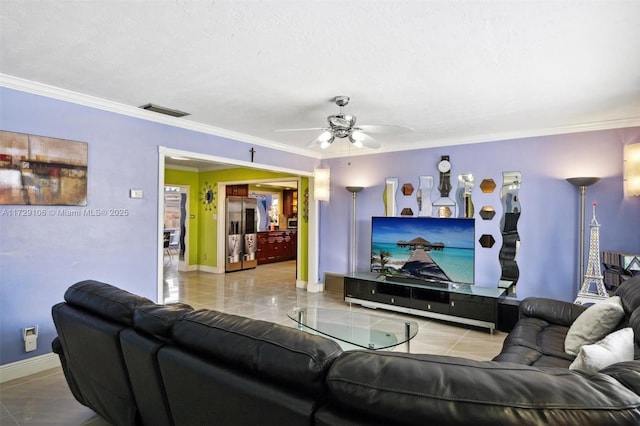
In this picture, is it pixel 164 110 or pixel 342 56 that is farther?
pixel 164 110

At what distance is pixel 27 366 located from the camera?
306 centimetres

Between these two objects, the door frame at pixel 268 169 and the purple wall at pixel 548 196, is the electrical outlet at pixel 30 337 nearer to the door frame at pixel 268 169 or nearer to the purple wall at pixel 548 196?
the door frame at pixel 268 169

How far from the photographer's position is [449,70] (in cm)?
271

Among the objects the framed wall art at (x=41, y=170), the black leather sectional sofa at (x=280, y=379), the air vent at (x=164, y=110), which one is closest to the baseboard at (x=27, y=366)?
the framed wall art at (x=41, y=170)

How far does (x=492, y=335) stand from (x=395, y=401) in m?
3.89

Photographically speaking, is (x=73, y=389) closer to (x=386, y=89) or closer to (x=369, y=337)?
(x=369, y=337)

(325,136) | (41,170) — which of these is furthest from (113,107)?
(325,136)

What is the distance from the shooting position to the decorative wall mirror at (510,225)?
464 cm

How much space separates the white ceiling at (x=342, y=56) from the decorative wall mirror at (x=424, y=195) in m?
1.50

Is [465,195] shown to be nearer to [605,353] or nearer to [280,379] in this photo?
[605,353]

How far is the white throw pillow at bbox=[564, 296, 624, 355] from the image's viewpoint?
230cm

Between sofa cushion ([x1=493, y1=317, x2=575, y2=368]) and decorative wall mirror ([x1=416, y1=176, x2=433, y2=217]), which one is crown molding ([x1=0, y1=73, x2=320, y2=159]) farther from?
sofa cushion ([x1=493, y1=317, x2=575, y2=368])

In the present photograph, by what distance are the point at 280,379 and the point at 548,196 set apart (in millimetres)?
4501

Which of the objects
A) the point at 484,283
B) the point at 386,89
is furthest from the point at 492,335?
the point at 386,89
